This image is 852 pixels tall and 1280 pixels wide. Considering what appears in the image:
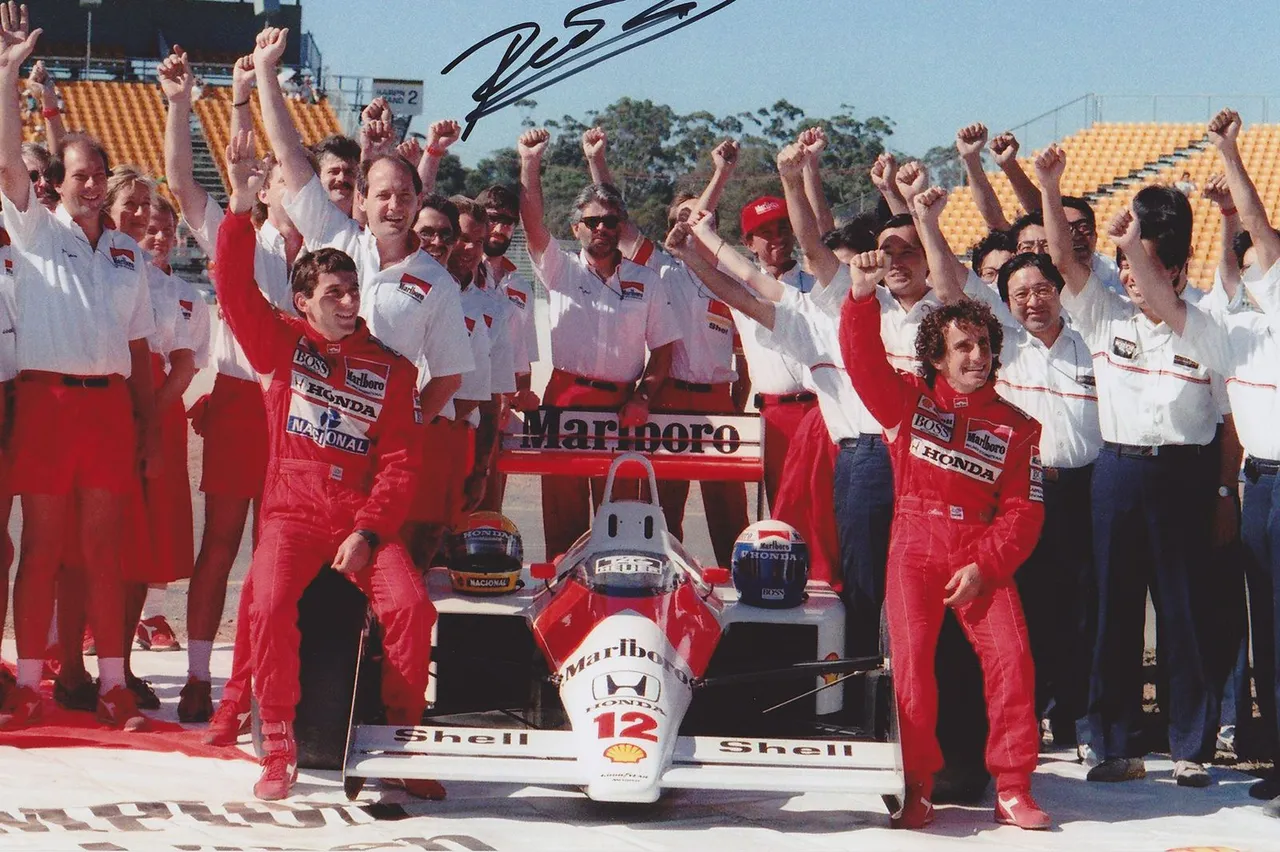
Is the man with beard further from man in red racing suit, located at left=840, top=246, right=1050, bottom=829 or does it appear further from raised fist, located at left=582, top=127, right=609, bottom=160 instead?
man in red racing suit, located at left=840, top=246, right=1050, bottom=829

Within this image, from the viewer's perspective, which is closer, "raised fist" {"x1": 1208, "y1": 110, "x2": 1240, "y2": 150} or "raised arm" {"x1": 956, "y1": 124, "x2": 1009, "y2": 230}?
"raised fist" {"x1": 1208, "y1": 110, "x2": 1240, "y2": 150}

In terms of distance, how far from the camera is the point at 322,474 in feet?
18.4

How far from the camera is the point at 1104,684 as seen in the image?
6078 mm

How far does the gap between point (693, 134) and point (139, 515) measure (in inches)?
1552

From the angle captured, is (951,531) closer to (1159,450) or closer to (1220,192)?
(1159,450)

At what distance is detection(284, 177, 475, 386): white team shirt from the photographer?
6.14m

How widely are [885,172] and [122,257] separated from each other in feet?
11.3

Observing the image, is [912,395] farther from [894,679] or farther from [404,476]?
[404,476]

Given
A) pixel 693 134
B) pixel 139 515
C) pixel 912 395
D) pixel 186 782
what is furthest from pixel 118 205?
pixel 693 134

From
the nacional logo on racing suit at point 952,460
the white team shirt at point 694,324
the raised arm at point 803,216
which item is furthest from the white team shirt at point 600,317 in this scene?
the nacional logo on racing suit at point 952,460

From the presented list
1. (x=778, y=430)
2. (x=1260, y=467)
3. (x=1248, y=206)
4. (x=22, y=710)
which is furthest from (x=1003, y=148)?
(x=22, y=710)

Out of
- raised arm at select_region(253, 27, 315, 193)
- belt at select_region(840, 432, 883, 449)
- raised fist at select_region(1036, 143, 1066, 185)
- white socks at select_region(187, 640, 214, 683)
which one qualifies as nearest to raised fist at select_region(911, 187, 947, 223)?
raised fist at select_region(1036, 143, 1066, 185)

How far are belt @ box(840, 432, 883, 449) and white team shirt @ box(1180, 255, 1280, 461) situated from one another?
1.16 m

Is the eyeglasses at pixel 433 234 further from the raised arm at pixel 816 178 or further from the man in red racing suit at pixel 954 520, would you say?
the man in red racing suit at pixel 954 520
